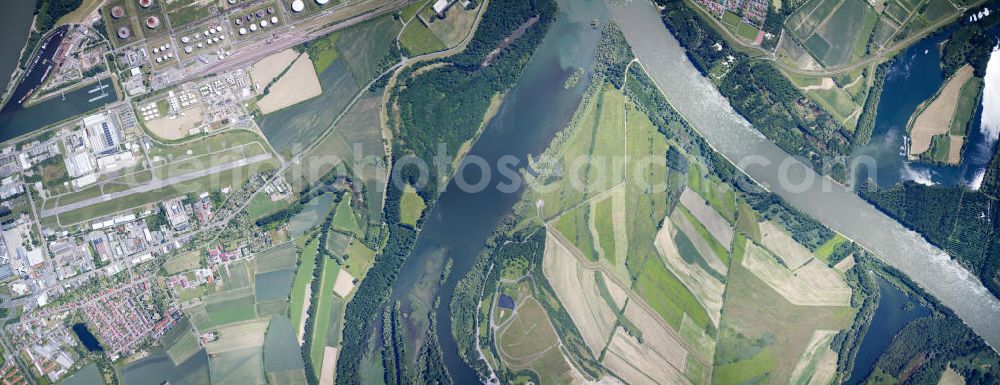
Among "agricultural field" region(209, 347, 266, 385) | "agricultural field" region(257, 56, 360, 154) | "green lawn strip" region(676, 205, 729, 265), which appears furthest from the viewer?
"agricultural field" region(257, 56, 360, 154)

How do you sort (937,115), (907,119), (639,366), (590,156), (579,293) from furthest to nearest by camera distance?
(907,119), (937,115), (590,156), (579,293), (639,366)

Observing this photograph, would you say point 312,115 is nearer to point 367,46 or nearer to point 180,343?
point 367,46

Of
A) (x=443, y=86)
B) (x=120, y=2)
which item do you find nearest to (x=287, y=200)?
(x=443, y=86)

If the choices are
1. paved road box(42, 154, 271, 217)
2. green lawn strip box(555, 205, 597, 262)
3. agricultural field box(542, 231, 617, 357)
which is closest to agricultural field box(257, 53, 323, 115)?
paved road box(42, 154, 271, 217)

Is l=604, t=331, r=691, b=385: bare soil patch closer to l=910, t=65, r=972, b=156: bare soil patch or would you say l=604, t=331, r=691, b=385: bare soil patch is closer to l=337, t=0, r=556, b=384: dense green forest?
l=337, t=0, r=556, b=384: dense green forest

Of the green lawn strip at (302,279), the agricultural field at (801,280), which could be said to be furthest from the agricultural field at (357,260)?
the agricultural field at (801,280)

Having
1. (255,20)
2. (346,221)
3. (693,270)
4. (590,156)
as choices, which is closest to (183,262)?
(346,221)

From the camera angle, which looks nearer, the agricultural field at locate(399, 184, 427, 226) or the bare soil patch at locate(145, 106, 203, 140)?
the bare soil patch at locate(145, 106, 203, 140)
